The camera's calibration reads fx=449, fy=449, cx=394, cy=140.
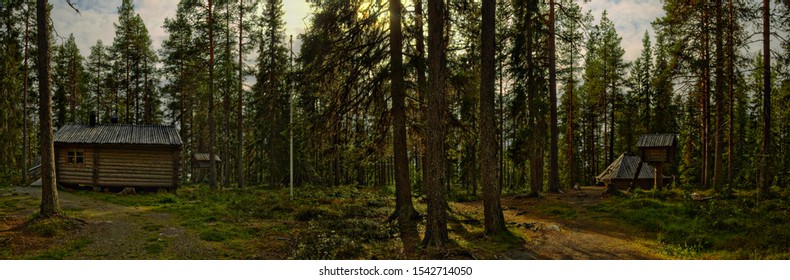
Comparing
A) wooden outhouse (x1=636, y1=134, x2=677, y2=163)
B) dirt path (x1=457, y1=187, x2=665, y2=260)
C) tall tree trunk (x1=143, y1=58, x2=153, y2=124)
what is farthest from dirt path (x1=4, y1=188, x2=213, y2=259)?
tall tree trunk (x1=143, y1=58, x2=153, y2=124)

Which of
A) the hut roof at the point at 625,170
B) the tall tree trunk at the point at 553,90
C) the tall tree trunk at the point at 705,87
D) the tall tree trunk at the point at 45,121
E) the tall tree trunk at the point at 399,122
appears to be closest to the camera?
the tall tree trunk at the point at 45,121

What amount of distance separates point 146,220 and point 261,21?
15.9 metres

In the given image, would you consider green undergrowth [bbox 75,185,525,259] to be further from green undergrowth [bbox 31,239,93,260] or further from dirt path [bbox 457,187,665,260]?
green undergrowth [bbox 31,239,93,260]

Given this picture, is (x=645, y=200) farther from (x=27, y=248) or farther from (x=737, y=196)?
(x=27, y=248)

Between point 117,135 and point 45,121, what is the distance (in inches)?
440

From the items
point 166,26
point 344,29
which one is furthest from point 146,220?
point 166,26

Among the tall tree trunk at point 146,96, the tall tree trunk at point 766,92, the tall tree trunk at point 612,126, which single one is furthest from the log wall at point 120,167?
the tall tree trunk at point 766,92

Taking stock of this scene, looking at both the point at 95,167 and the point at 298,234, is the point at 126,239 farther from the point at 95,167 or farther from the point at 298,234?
the point at 95,167

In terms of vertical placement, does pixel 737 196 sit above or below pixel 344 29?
below

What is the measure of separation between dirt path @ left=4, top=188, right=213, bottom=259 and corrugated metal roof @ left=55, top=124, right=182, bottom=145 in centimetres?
708

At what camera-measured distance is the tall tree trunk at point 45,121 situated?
36.5 ft

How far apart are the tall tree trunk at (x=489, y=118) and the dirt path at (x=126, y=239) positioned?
5.93m

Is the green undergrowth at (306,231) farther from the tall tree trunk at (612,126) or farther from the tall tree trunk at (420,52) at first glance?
the tall tree trunk at (612,126)
